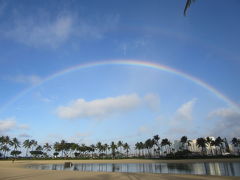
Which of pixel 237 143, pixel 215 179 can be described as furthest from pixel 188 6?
pixel 237 143


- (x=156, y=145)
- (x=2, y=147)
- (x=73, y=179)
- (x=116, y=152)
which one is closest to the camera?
(x=73, y=179)

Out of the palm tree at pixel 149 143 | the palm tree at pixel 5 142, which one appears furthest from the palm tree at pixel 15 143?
the palm tree at pixel 149 143

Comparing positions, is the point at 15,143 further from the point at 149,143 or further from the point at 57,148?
the point at 149,143

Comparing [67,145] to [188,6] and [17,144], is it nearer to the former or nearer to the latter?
[17,144]

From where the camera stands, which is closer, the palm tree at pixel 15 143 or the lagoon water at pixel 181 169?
the lagoon water at pixel 181 169

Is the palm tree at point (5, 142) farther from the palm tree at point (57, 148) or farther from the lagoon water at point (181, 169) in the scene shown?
the lagoon water at point (181, 169)

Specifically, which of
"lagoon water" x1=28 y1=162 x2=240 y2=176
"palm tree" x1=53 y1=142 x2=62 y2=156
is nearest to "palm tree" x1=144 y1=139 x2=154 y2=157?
"palm tree" x1=53 y1=142 x2=62 y2=156

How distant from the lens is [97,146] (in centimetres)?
16512

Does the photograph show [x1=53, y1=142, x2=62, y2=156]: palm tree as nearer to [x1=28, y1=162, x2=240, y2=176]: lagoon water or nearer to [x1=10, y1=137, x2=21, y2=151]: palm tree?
[x1=10, y1=137, x2=21, y2=151]: palm tree


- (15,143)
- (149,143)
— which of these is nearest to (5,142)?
(15,143)

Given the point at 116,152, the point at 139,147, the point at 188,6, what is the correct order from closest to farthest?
the point at 188,6
the point at 139,147
the point at 116,152

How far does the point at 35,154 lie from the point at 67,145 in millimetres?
24598

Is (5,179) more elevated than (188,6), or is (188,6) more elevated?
(188,6)

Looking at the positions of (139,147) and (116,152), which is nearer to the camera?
(139,147)
